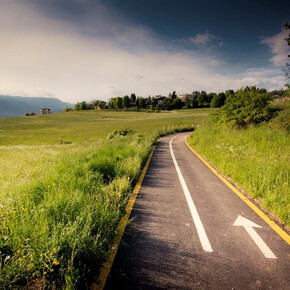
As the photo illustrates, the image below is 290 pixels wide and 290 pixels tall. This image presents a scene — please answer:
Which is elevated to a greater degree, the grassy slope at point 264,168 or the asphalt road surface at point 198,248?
the grassy slope at point 264,168

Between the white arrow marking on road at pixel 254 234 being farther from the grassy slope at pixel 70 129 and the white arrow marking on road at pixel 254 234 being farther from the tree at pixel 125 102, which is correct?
the tree at pixel 125 102

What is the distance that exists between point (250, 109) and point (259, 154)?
598 centimetres

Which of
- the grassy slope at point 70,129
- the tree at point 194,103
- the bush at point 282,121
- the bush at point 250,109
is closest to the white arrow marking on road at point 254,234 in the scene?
the bush at point 282,121

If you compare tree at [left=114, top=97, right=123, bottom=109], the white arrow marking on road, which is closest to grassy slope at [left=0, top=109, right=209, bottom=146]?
the white arrow marking on road

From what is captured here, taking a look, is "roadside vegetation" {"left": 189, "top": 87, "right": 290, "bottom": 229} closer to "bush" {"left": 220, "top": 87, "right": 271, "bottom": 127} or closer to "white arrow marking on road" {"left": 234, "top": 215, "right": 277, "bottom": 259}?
"bush" {"left": 220, "top": 87, "right": 271, "bottom": 127}

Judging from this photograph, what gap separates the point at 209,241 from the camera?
9.55 ft

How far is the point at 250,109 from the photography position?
11.4m

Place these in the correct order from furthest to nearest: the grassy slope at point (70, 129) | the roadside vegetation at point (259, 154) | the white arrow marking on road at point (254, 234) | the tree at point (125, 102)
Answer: the tree at point (125, 102) → the grassy slope at point (70, 129) → the roadside vegetation at point (259, 154) → the white arrow marking on road at point (254, 234)

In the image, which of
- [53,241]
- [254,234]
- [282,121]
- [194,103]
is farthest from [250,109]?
[194,103]

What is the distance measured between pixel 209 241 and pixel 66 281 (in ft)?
7.21

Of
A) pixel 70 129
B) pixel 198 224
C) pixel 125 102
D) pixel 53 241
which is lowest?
pixel 70 129

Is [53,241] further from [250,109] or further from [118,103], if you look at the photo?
[118,103]

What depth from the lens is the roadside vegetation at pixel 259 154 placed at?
4125 millimetres

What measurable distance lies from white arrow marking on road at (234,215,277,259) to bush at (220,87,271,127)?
30.7 ft
